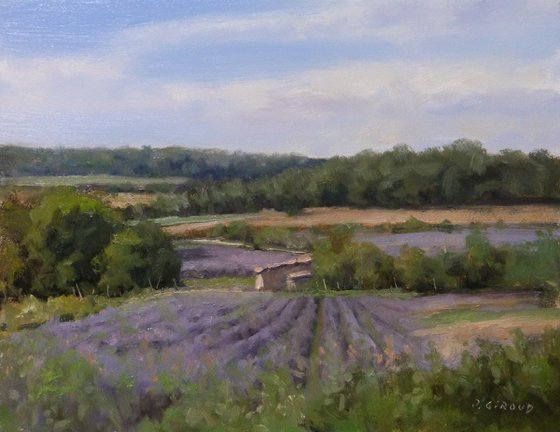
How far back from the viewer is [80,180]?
4586 mm

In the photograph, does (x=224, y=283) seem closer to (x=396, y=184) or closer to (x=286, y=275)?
(x=286, y=275)

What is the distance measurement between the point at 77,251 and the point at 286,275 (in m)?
1.51

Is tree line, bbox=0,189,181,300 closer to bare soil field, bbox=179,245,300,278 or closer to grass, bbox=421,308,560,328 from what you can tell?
bare soil field, bbox=179,245,300,278

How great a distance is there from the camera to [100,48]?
14.1 ft

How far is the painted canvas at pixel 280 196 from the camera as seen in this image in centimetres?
404

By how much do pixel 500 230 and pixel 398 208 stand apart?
0.69 m

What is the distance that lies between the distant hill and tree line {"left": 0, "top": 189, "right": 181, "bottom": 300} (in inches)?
8.8

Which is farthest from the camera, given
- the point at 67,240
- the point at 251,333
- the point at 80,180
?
the point at 67,240

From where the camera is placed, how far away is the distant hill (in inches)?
174

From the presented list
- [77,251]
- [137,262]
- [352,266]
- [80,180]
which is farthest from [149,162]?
[352,266]

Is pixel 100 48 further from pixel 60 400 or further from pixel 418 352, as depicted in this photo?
pixel 418 352

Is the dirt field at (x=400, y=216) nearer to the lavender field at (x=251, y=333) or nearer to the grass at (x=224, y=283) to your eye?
the grass at (x=224, y=283)
